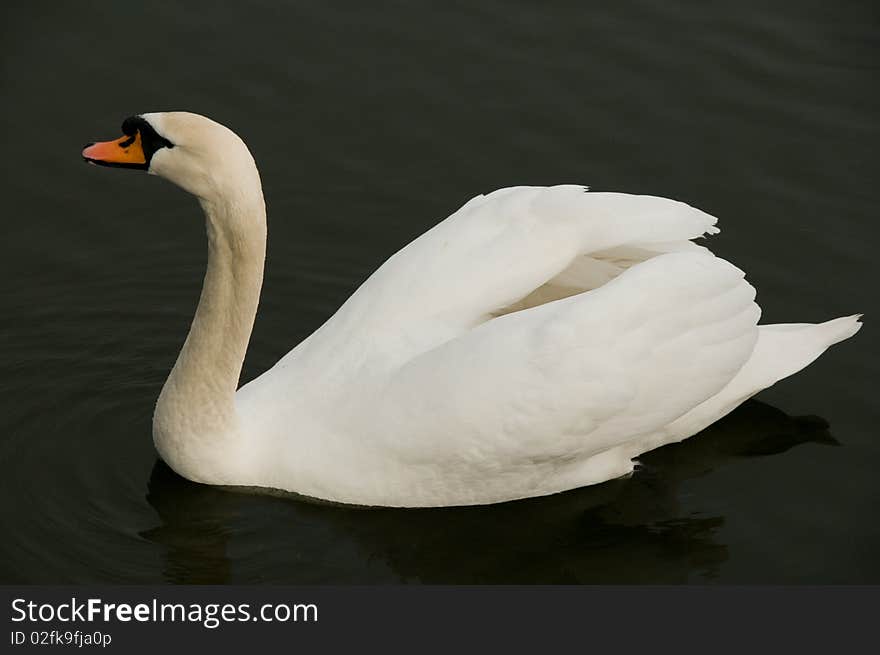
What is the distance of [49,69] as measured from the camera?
11.5 meters

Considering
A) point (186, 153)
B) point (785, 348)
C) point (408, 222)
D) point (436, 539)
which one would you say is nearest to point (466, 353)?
point (436, 539)

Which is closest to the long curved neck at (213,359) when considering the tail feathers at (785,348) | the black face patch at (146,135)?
the black face patch at (146,135)

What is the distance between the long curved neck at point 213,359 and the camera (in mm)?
7766

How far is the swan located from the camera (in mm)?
7734

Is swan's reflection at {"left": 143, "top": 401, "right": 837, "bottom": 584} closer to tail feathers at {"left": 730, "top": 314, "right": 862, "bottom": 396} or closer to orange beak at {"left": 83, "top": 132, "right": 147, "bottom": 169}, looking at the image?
tail feathers at {"left": 730, "top": 314, "right": 862, "bottom": 396}

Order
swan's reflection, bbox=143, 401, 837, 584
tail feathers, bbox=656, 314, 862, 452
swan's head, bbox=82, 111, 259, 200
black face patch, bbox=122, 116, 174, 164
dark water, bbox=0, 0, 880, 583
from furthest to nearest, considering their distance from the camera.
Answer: tail feathers, bbox=656, 314, 862, 452 → dark water, bbox=0, 0, 880, 583 → swan's reflection, bbox=143, 401, 837, 584 → black face patch, bbox=122, 116, 174, 164 → swan's head, bbox=82, 111, 259, 200

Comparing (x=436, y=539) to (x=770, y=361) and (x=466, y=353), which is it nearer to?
(x=466, y=353)

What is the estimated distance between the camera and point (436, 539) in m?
8.19

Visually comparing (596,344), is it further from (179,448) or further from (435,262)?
(179,448)

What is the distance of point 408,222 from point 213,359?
2783 mm

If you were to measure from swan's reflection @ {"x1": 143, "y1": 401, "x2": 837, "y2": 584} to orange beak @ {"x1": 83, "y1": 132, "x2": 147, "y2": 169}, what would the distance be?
6.11 ft

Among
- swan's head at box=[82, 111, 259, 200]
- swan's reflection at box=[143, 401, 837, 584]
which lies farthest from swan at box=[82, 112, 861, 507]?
swan's reflection at box=[143, 401, 837, 584]

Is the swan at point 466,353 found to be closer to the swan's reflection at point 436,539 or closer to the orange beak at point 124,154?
the orange beak at point 124,154

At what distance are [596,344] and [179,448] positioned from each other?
2293mm
